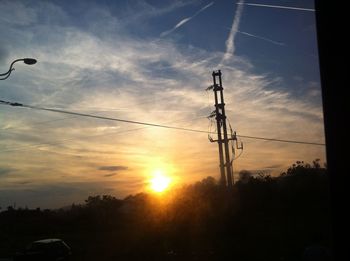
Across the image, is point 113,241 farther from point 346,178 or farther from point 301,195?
point 346,178

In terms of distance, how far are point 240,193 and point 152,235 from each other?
18.1m

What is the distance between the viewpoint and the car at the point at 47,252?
24.8 meters

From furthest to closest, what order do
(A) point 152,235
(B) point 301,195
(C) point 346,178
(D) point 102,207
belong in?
(D) point 102,207 < (B) point 301,195 < (A) point 152,235 < (C) point 346,178

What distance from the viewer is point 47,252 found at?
81.4ft

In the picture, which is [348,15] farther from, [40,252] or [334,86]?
[40,252]

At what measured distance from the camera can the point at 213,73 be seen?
37062mm

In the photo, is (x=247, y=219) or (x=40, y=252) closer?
(x=40, y=252)

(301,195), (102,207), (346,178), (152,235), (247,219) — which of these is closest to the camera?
(346,178)

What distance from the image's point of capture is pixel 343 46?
391 cm

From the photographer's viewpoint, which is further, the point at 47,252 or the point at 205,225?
the point at 205,225

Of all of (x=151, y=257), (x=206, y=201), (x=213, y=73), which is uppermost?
(x=213, y=73)

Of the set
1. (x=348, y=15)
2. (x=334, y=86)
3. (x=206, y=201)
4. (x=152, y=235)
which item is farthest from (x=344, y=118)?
(x=206, y=201)

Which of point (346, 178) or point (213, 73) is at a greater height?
point (213, 73)

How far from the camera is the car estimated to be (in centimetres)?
2477
